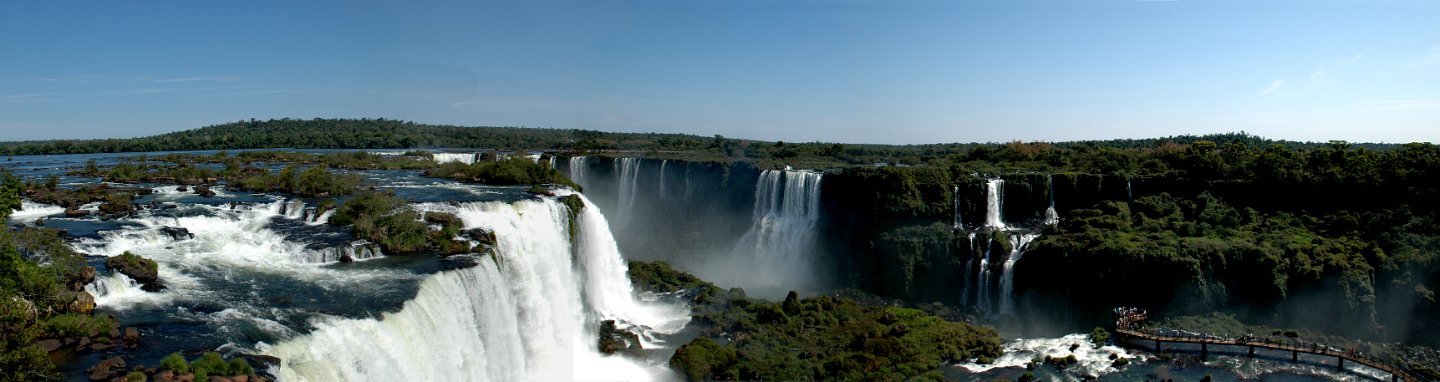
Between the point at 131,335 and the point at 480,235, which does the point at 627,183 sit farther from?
the point at 131,335

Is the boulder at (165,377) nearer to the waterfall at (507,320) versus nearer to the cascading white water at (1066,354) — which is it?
the waterfall at (507,320)

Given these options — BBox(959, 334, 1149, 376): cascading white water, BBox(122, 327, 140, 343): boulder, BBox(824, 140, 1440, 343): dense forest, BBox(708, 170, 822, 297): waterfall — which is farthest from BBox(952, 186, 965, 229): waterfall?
BBox(122, 327, 140, 343): boulder

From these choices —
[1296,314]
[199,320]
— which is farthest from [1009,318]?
[199,320]

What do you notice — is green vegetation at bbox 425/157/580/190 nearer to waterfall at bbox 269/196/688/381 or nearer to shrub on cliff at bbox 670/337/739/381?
waterfall at bbox 269/196/688/381

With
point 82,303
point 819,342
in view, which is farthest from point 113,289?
point 819,342

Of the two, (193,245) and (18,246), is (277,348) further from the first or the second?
(193,245)

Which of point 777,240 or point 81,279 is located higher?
point 81,279

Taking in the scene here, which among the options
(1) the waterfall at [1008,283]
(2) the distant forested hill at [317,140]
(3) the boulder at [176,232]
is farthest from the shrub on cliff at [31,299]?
(2) the distant forested hill at [317,140]

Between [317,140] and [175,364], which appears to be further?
[317,140]
